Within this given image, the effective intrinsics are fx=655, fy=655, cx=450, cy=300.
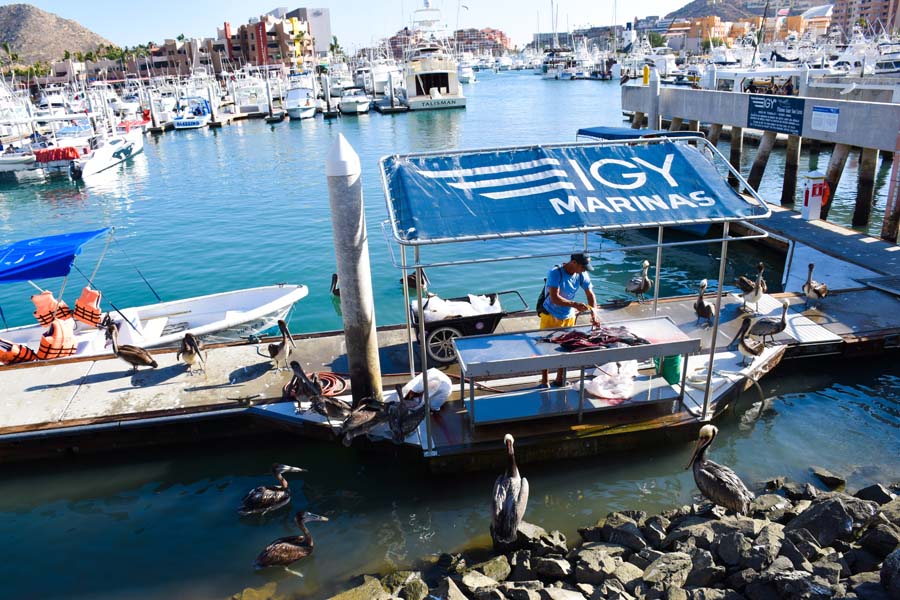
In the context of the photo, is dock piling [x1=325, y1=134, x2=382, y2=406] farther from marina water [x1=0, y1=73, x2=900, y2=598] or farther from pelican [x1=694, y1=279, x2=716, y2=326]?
pelican [x1=694, y1=279, x2=716, y2=326]

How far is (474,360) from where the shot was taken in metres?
9.47

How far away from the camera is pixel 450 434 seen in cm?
992

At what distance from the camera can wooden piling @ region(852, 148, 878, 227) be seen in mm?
21128

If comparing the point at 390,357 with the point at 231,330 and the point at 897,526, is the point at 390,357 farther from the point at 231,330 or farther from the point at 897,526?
the point at 897,526

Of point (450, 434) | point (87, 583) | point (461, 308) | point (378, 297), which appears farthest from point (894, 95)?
point (87, 583)

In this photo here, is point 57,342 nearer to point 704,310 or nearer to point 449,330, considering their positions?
point 449,330

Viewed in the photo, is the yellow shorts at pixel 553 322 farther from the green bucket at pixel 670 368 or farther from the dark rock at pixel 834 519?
the dark rock at pixel 834 519

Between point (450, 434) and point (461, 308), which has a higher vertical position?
point (461, 308)

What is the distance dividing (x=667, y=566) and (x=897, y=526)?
9.71 feet

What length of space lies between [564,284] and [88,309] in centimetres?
1142

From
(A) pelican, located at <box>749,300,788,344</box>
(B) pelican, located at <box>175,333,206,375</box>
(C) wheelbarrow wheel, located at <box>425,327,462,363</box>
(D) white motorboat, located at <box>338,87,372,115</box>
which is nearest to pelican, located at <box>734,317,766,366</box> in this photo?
(A) pelican, located at <box>749,300,788,344</box>

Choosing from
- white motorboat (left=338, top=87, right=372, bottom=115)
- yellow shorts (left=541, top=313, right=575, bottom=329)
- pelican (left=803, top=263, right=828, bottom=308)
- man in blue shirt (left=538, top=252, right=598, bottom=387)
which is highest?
white motorboat (left=338, top=87, right=372, bottom=115)

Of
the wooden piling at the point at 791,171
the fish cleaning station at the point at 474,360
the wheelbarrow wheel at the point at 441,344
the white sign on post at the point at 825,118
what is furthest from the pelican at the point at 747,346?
the wooden piling at the point at 791,171

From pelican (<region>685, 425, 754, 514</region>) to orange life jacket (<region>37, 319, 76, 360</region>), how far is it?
41.5ft
